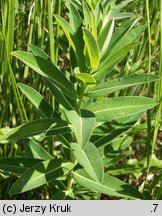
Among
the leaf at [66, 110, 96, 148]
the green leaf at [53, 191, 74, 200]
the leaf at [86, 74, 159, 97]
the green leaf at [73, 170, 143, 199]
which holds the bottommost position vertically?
the green leaf at [53, 191, 74, 200]

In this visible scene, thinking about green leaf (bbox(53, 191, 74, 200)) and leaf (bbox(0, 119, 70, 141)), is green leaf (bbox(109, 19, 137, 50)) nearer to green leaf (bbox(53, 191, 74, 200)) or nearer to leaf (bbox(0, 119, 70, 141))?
leaf (bbox(0, 119, 70, 141))

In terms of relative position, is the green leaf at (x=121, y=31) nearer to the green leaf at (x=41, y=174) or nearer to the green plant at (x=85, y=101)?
the green plant at (x=85, y=101)

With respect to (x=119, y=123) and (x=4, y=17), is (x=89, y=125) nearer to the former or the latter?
(x=119, y=123)

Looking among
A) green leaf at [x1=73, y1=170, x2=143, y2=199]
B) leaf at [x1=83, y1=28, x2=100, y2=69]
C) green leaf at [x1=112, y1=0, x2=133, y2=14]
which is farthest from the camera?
green leaf at [x1=112, y1=0, x2=133, y2=14]

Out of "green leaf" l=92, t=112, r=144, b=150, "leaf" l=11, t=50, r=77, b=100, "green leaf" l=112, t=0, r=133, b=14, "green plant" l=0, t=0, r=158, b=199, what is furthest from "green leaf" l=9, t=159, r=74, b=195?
"green leaf" l=112, t=0, r=133, b=14

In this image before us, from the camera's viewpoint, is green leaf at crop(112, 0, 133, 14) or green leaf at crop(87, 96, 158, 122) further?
green leaf at crop(112, 0, 133, 14)
